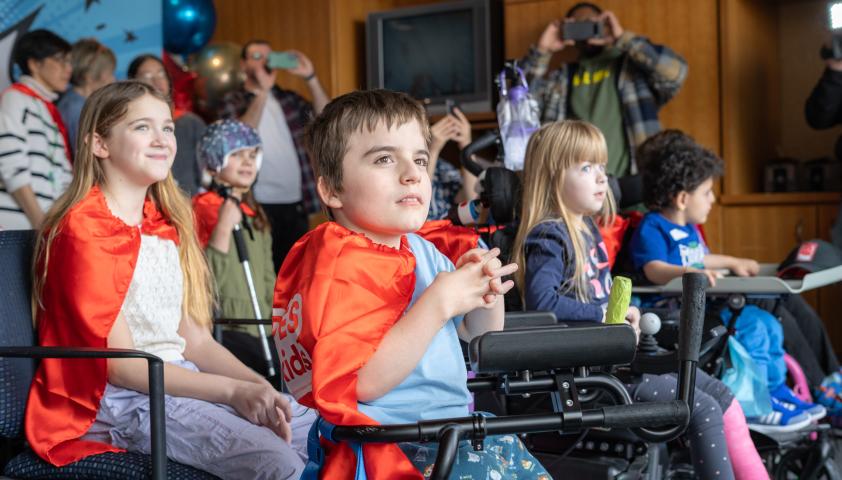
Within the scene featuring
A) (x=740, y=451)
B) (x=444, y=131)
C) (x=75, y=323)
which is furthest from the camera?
(x=444, y=131)

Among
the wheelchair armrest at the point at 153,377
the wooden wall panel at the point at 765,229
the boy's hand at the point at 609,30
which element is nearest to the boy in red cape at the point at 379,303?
the wheelchair armrest at the point at 153,377

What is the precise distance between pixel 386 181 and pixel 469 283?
0.21m

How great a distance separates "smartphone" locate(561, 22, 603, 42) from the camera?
4.29 m

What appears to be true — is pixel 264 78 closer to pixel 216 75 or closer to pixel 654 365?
pixel 216 75

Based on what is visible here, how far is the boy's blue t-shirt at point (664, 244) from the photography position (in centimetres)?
280

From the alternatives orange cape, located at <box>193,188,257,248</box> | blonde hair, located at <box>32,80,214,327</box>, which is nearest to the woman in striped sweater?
orange cape, located at <box>193,188,257,248</box>

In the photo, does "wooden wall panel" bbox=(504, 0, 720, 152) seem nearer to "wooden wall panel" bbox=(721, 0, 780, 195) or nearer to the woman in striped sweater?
"wooden wall panel" bbox=(721, 0, 780, 195)

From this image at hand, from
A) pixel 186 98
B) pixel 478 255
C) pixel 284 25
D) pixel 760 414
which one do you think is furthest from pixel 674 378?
pixel 284 25

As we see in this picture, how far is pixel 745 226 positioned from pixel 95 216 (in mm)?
3583

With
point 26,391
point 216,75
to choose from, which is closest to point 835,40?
point 216,75

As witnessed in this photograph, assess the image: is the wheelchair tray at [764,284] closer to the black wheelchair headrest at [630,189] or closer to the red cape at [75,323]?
the black wheelchair headrest at [630,189]

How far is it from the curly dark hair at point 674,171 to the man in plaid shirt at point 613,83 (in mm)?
1040

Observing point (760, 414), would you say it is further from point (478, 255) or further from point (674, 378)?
point (478, 255)

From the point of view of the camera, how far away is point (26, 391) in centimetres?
171
